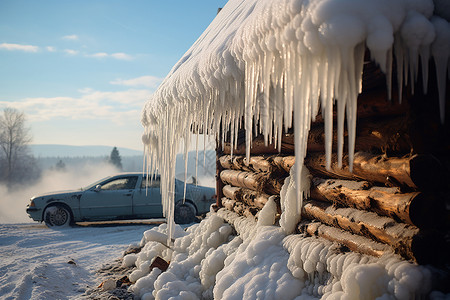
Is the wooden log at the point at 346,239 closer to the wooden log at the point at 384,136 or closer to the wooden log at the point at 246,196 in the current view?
the wooden log at the point at 384,136

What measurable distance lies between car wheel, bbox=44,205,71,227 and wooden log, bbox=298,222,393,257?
8.59 meters

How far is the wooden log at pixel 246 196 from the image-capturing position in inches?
179

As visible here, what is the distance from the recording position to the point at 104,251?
773 centimetres

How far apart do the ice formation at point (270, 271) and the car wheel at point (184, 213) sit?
4615 millimetres

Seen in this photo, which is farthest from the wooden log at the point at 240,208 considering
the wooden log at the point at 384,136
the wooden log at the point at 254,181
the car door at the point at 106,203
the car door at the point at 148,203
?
the car door at the point at 106,203

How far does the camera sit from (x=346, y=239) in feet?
9.18

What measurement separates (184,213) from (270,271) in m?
7.48

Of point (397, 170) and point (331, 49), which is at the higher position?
point (331, 49)

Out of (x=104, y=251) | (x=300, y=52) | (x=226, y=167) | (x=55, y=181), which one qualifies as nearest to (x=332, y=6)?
(x=300, y=52)

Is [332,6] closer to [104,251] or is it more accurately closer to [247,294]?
[247,294]

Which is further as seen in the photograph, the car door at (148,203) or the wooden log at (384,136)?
the car door at (148,203)

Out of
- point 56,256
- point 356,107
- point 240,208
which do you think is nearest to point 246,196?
point 240,208

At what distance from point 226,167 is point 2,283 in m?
3.69

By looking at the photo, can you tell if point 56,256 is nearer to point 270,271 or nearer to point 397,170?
point 270,271
